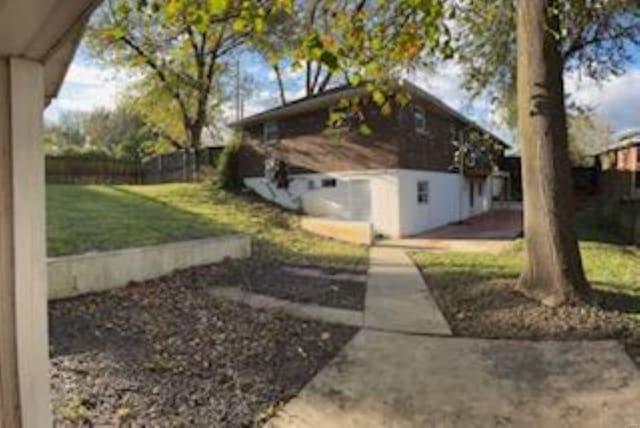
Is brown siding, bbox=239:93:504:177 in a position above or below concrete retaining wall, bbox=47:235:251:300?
above

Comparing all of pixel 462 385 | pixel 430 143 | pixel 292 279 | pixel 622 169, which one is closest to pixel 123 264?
pixel 292 279

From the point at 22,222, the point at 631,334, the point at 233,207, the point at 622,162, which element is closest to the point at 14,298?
the point at 22,222

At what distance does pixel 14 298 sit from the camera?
2.59 m

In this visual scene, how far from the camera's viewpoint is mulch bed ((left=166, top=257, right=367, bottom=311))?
9961 mm

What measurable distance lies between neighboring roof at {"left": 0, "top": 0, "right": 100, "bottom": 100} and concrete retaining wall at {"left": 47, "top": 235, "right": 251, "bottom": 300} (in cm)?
602

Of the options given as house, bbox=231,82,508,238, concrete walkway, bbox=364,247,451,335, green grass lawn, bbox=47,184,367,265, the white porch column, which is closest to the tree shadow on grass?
concrete walkway, bbox=364,247,451,335

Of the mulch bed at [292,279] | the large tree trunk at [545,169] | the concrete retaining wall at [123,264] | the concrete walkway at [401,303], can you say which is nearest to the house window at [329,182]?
the concrete walkway at [401,303]

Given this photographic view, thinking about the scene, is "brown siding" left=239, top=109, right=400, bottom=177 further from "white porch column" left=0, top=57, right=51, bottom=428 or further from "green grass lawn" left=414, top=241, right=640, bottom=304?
"white porch column" left=0, top=57, right=51, bottom=428

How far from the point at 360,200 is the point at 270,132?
227 inches

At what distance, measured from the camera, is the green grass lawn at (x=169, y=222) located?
11.8 metres

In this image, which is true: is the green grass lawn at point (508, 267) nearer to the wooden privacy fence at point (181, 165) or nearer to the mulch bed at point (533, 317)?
the mulch bed at point (533, 317)

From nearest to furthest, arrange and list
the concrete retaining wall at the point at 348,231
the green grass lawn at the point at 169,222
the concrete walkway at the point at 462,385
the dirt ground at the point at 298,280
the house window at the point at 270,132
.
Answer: the concrete walkway at the point at 462,385
the dirt ground at the point at 298,280
the green grass lawn at the point at 169,222
the concrete retaining wall at the point at 348,231
the house window at the point at 270,132

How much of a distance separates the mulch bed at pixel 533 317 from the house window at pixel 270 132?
1797 centimetres

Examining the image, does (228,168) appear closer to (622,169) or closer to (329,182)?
(329,182)
